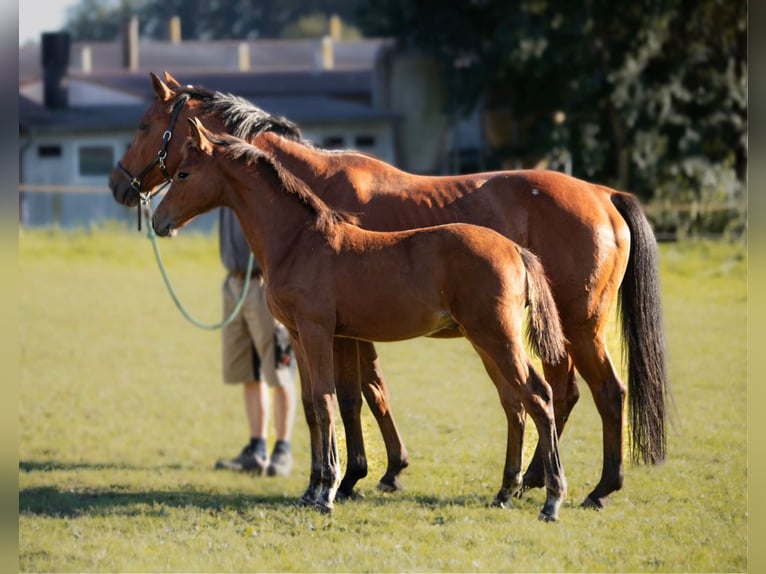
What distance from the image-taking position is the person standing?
332 inches

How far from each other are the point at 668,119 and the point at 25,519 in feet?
61.9

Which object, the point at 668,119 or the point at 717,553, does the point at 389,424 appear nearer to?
the point at 717,553

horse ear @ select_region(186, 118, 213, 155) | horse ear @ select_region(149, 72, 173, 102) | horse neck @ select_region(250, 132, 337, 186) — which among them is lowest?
horse neck @ select_region(250, 132, 337, 186)

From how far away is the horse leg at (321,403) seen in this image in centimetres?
544

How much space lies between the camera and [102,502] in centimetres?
743

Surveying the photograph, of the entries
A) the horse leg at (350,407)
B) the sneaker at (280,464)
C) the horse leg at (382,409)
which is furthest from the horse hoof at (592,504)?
the sneaker at (280,464)

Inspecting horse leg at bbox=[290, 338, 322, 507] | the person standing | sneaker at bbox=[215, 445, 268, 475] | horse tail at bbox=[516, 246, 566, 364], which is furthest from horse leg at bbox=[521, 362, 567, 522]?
sneaker at bbox=[215, 445, 268, 475]

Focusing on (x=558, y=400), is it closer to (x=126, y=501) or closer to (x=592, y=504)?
(x=592, y=504)

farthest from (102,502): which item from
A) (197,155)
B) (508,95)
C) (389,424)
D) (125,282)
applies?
(508,95)

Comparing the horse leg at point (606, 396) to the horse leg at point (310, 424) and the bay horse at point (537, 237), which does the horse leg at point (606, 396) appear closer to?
the bay horse at point (537, 237)

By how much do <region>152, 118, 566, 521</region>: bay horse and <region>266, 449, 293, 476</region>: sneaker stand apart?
299 centimetres

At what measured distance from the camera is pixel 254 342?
861 centimetres

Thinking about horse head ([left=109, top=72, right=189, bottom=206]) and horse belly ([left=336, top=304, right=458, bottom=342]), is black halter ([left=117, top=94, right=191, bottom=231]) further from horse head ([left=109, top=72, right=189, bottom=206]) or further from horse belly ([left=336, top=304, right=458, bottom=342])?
horse belly ([left=336, top=304, right=458, bottom=342])

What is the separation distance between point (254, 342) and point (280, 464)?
1.09 meters
